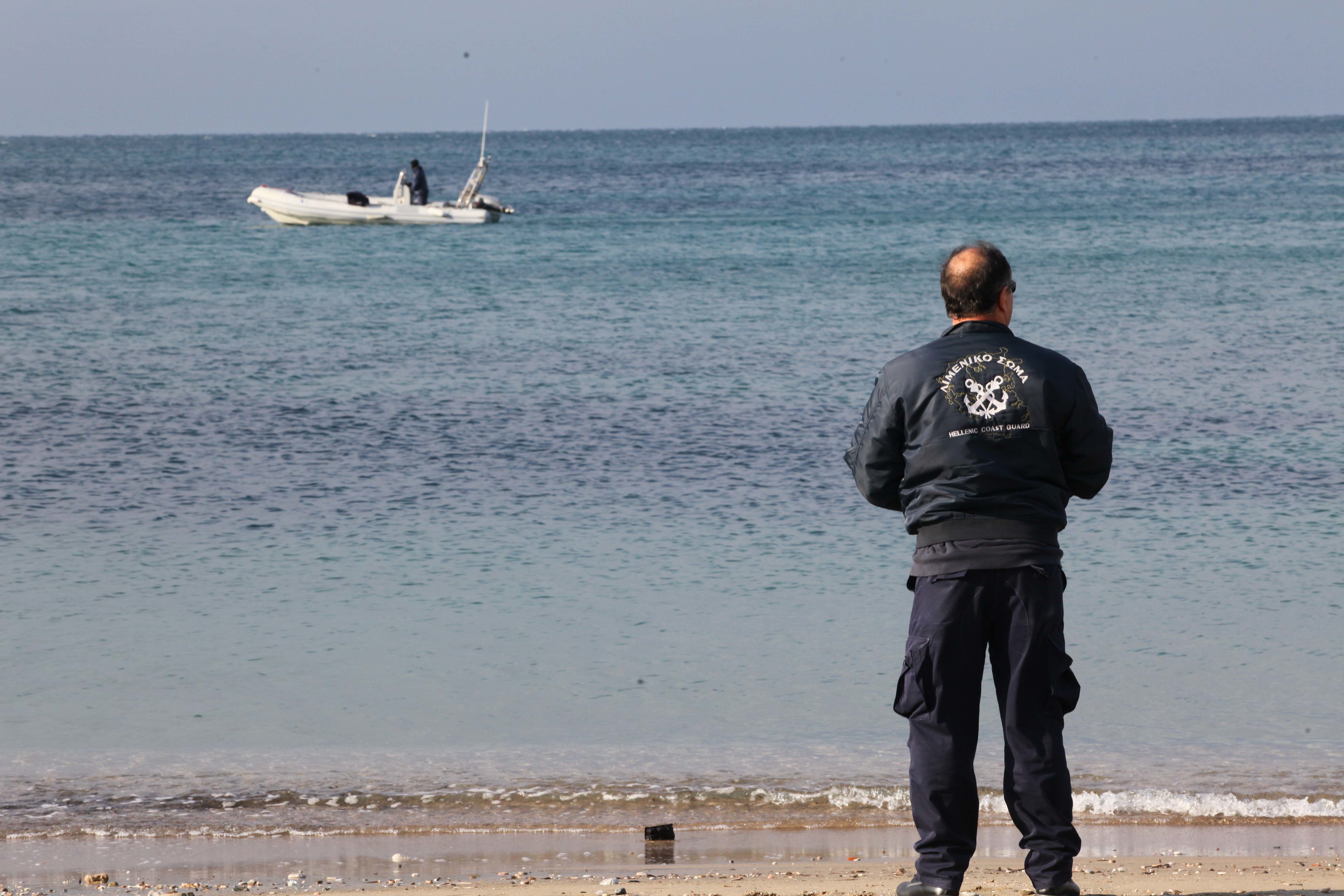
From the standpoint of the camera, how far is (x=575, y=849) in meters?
4.41

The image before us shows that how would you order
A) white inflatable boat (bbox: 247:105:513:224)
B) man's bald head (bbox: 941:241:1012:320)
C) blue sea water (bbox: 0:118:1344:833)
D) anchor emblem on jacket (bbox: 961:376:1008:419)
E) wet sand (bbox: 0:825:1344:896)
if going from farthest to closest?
white inflatable boat (bbox: 247:105:513:224)
blue sea water (bbox: 0:118:1344:833)
wet sand (bbox: 0:825:1344:896)
man's bald head (bbox: 941:241:1012:320)
anchor emblem on jacket (bbox: 961:376:1008:419)

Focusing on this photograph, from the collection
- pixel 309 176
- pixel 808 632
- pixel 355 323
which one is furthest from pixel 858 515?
pixel 309 176

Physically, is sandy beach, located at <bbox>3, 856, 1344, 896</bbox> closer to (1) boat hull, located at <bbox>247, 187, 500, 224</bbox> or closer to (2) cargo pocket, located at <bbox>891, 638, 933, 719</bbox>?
(2) cargo pocket, located at <bbox>891, 638, 933, 719</bbox>

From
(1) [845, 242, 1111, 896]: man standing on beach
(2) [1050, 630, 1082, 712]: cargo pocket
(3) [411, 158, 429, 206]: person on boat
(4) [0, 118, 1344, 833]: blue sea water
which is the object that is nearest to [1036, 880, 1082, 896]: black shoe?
(1) [845, 242, 1111, 896]: man standing on beach

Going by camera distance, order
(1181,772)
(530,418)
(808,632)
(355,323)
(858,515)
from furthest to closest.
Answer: (355,323) < (530,418) < (858,515) < (808,632) < (1181,772)

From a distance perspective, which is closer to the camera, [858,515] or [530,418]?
[858,515]

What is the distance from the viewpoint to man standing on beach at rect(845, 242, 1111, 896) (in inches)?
119

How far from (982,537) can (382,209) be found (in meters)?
34.4

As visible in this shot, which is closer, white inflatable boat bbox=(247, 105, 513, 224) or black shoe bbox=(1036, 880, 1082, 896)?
black shoe bbox=(1036, 880, 1082, 896)

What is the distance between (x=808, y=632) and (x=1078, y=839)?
3509mm

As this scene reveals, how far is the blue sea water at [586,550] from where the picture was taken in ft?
17.3

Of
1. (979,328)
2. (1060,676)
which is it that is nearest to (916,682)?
(1060,676)

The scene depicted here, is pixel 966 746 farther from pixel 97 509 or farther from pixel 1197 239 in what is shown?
pixel 1197 239

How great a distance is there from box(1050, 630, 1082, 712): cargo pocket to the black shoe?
0.39 meters
